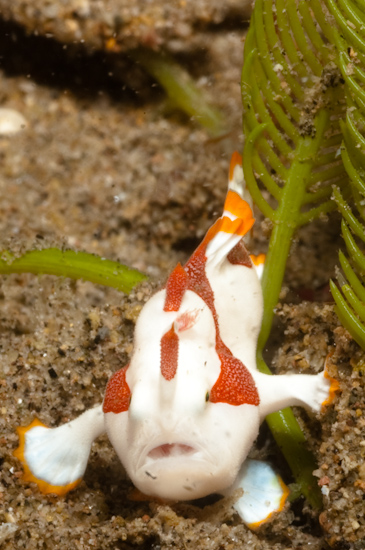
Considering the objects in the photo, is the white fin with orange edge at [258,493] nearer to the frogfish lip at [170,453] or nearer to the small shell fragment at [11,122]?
the frogfish lip at [170,453]

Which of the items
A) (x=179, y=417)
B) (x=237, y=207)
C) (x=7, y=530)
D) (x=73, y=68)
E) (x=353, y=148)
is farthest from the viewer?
(x=73, y=68)

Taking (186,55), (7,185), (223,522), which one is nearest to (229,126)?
(186,55)

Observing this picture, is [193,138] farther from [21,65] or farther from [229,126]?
[21,65]

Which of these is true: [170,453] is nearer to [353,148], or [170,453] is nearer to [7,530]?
[7,530]

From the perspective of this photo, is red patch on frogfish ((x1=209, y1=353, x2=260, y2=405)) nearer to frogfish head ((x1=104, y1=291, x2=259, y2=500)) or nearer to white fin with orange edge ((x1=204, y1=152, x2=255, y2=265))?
frogfish head ((x1=104, y1=291, x2=259, y2=500))

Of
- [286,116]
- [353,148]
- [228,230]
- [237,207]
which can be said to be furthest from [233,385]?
[286,116]

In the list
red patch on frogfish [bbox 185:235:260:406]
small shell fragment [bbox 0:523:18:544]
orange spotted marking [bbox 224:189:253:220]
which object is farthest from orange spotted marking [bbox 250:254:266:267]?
small shell fragment [bbox 0:523:18:544]
